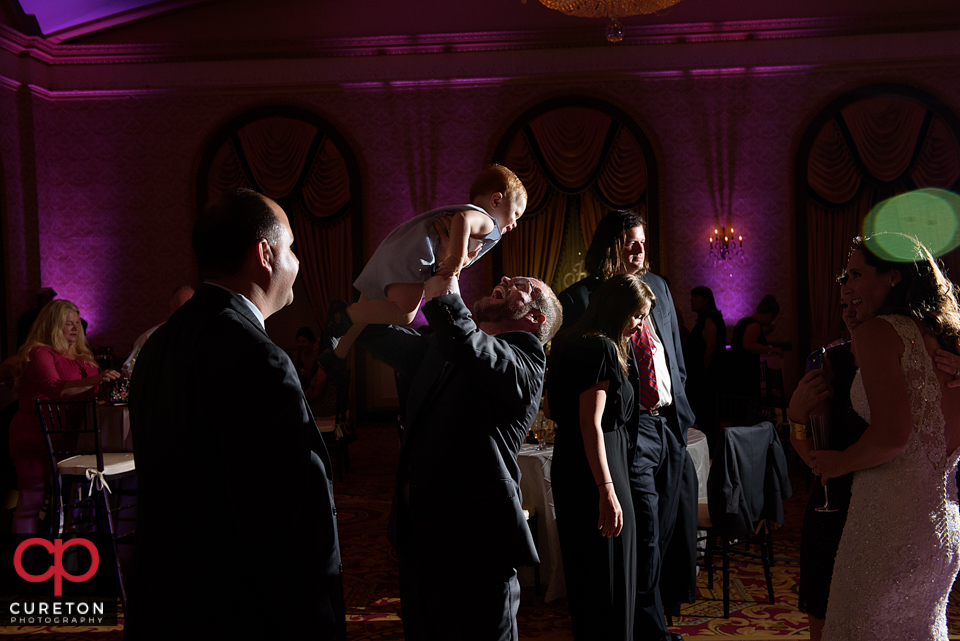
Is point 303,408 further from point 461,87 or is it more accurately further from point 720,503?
point 461,87

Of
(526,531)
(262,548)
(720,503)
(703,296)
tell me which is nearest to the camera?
(262,548)

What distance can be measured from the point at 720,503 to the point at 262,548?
2623mm

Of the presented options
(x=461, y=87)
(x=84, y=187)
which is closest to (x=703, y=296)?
(x=461, y=87)

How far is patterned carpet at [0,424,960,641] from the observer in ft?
10.6

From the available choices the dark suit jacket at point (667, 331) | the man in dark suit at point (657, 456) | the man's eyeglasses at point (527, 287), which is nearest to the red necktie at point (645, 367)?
the man in dark suit at point (657, 456)

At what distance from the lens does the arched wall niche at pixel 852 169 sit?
8258 mm

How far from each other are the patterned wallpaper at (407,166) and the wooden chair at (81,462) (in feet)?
16.5

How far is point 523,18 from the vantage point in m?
8.44

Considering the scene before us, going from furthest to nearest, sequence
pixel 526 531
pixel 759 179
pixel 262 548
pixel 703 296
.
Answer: pixel 759 179 < pixel 703 296 < pixel 526 531 < pixel 262 548

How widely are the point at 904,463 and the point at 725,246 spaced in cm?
685

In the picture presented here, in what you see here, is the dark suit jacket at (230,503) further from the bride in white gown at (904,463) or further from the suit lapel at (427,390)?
the bride in white gown at (904,463)

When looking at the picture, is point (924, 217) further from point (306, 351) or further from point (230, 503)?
point (230, 503)

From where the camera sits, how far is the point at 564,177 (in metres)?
8.62

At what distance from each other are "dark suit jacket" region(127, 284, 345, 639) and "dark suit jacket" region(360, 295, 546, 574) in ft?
1.85
